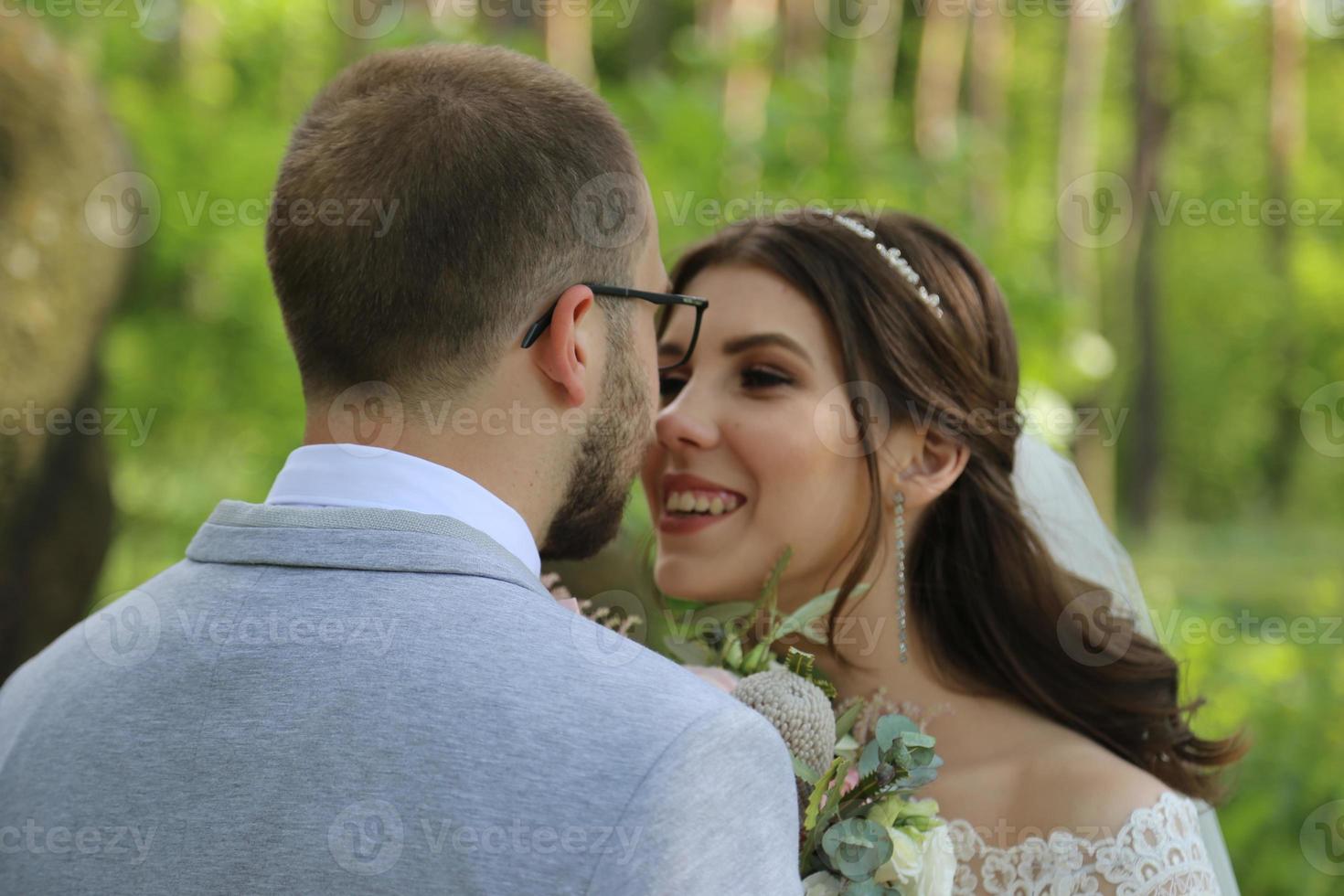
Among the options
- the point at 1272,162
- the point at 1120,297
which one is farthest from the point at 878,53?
the point at 1120,297

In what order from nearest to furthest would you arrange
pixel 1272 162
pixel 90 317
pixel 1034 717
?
pixel 1034 717, pixel 90 317, pixel 1272 162

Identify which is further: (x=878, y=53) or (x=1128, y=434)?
(x=1128, y=434)

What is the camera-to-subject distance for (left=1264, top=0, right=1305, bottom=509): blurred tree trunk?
23031 mm

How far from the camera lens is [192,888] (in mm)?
1408

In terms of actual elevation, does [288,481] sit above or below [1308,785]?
above

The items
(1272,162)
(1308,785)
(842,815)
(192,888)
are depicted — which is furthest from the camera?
(1272,162)

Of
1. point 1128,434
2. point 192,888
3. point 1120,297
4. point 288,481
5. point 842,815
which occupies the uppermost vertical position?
point 288,481

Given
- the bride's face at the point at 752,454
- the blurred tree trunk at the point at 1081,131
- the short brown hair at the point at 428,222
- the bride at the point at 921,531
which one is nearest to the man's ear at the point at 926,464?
the bride at the point at 921,531

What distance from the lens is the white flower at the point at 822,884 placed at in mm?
1949

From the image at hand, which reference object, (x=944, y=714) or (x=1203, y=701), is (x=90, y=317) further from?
(x=1203, y=701)

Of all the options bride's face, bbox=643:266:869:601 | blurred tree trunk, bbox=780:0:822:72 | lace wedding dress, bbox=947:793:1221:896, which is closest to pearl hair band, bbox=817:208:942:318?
bride's face, bbox=643:266:869:601

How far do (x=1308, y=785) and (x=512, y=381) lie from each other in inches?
169

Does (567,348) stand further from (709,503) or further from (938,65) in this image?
(938,65)

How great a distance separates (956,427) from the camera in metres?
2.94
